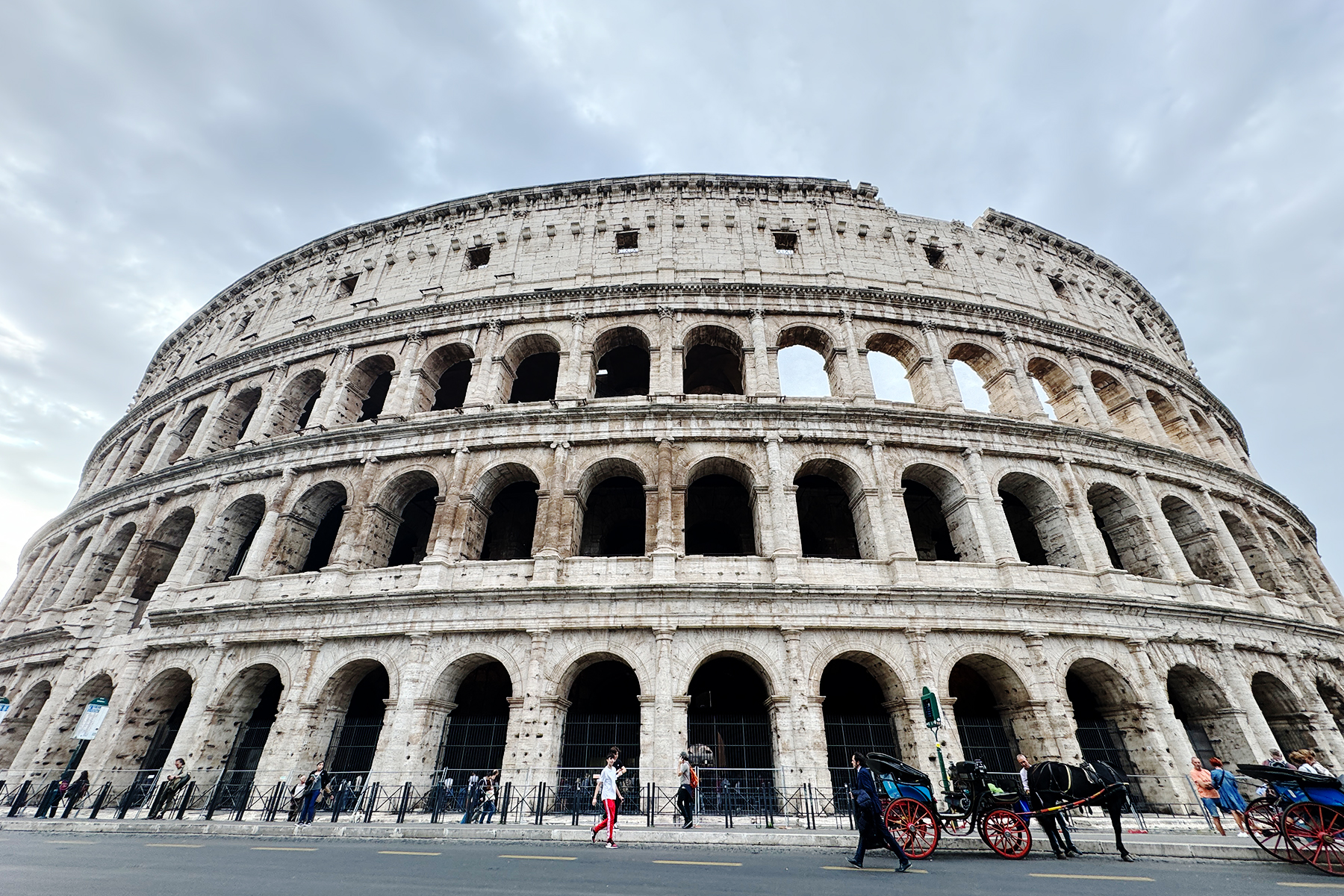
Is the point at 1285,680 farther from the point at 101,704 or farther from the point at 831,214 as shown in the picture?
Answer: the point at 101,704

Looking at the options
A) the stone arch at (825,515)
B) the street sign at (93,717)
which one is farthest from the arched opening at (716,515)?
the street sign at (93,717)

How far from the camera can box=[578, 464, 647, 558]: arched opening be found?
1811 cm

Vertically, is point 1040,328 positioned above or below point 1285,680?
above

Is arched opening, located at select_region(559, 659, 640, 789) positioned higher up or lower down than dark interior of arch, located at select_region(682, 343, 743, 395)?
lower down

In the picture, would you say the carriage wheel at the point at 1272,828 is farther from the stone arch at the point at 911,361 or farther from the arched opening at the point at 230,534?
the arched opening at the point at 230,534

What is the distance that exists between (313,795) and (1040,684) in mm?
15411

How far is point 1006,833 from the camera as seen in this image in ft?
25.0

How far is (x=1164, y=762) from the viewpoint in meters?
12.5

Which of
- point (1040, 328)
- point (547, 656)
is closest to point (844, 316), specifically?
point (1040, 328)

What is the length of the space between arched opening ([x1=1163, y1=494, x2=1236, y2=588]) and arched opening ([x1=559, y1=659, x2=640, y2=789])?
16359 mm

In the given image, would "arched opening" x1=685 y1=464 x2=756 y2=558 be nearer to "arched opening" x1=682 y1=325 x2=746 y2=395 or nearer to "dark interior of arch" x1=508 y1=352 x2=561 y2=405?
Result: "arched opening" x1=682 y1=325 x2=746 y2=395

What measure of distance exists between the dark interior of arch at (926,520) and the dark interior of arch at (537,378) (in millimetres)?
12929

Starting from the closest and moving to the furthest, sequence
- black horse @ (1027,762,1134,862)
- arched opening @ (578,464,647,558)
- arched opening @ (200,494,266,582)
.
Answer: black horse @ (1027,762,1134,862) < arched opening @ (200,494,266,582) < arched opening @ (578,464,647,558)

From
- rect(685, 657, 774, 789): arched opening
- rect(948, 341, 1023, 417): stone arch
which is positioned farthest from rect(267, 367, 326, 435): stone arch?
rect(948, 341, 1023, 417): stone arch
